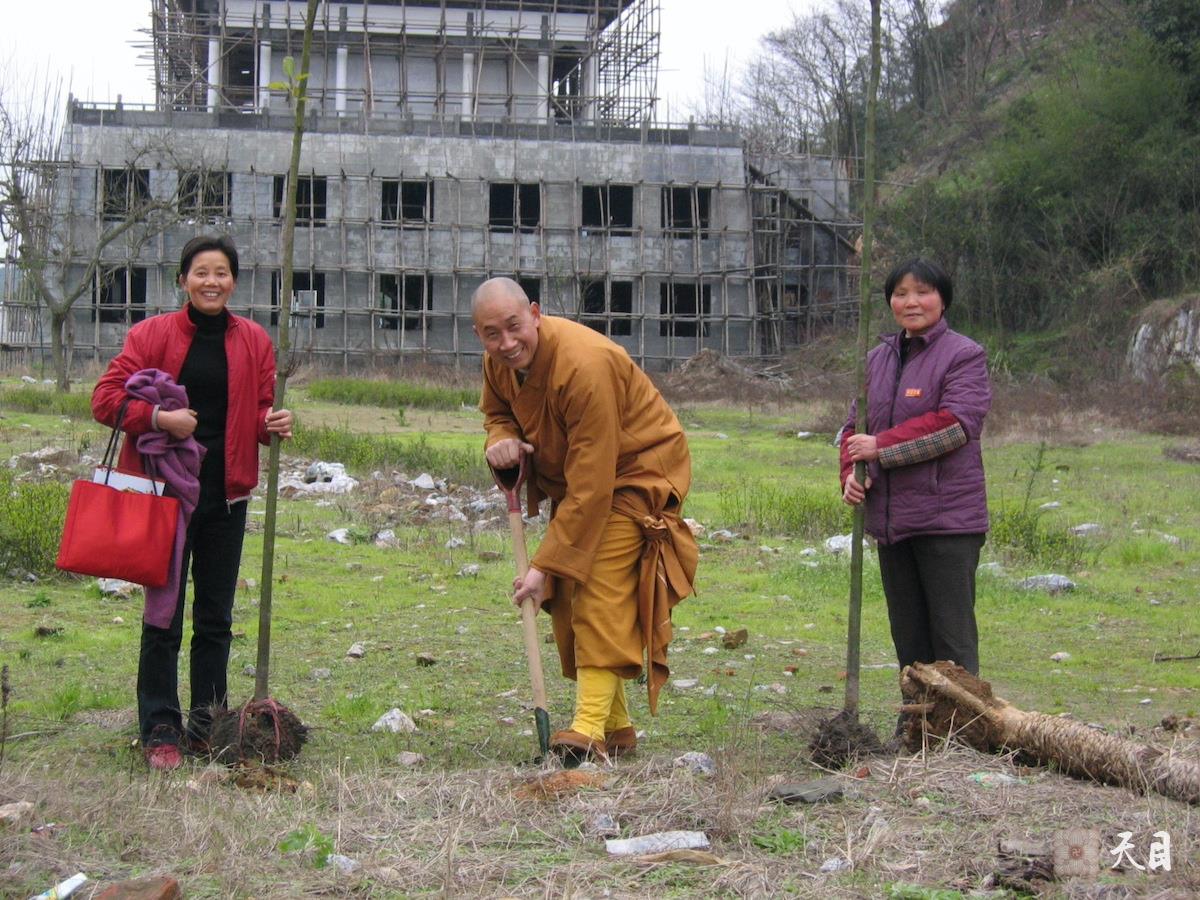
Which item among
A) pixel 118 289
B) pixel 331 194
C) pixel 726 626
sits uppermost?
pixel 331 194

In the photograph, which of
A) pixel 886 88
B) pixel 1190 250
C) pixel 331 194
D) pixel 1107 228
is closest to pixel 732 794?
pixel 1190 250

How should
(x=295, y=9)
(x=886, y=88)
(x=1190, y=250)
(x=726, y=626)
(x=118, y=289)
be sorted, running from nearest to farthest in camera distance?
1. (x=726, y=626)
2. (x=1190, y=250)
3. (x=118, y=289)
4. (x=295, y=9)
5. (x=886, y=88)

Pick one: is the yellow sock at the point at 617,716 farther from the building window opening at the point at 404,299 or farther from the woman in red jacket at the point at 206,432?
the building window opening at the point at 404,299

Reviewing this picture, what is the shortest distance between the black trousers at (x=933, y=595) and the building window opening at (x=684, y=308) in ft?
106

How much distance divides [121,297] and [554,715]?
33443 millimetres

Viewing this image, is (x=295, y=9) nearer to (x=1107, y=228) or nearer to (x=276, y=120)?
(x=276, y=120)

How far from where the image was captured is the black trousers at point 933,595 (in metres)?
4.84

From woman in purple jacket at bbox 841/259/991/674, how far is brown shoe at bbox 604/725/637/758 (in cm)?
103

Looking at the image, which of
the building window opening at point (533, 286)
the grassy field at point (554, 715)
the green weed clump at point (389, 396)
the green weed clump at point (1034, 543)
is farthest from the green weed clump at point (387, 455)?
the building window opening at point (533, 286)

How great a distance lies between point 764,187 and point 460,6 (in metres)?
11.0

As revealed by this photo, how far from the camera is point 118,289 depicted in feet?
119

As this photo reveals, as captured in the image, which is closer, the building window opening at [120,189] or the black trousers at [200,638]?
the black trousers at [200,638]

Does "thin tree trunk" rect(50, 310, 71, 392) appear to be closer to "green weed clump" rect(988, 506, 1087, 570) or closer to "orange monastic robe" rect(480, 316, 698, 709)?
"green weed clump" rect(988, 506, 1087, 570)

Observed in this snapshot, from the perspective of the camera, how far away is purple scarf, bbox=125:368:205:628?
4633mm
